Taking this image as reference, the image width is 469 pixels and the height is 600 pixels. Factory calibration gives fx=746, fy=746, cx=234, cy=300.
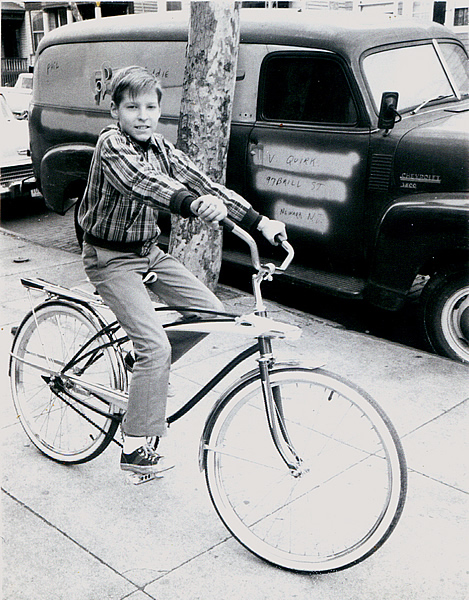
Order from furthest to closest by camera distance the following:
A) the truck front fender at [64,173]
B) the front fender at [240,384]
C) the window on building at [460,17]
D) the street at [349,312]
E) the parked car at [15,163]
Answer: the parked car at [15,163]
the window on building at [460,17]
the truck front fender at [64,173]
the street at [349,312]
the front fender at [240,384]

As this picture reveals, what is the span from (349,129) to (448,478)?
2.87m

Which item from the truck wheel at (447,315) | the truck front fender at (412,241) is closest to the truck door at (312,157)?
the truck front fender at (412,241)

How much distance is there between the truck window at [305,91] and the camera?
5.61 metres

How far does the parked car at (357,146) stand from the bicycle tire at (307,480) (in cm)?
193

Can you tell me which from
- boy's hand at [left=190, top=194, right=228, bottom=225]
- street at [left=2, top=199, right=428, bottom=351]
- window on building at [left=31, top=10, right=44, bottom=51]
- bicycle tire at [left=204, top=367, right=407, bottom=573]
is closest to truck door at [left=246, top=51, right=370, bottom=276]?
street at [left=2, top=199, right=428, bottom=351]

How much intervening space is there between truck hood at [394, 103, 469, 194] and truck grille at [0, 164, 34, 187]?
248 inches

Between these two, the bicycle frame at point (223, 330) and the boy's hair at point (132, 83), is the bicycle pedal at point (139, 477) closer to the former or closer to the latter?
the bicycle frame at point (223, 330)

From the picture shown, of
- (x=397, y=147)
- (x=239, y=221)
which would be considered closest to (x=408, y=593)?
(x=239, y=221)

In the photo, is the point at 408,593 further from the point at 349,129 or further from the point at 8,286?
the point at 8,286

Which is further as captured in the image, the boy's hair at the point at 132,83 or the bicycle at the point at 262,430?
the boy's hair at the point at 132,83

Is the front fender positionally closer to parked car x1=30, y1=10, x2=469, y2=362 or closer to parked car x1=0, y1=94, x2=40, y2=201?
parked car x1=30, y1=10, x2=469, y2=362

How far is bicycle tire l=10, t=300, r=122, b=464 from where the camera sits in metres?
3.61

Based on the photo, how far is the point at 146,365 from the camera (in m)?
3.05

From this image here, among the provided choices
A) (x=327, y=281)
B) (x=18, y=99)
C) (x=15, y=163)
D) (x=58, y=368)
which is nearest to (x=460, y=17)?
(x=327, y=281)
